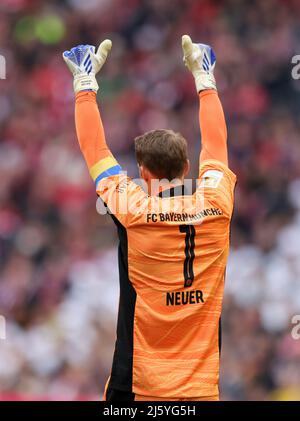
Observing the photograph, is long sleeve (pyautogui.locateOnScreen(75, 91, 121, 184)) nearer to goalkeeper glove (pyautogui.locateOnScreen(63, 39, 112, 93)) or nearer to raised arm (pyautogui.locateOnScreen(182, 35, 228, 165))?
goalkeeper glove (pyautogui.locateOnScreen(63, 39, 112, 93))

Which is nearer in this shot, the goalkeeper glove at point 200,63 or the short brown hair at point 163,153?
the short brown hair at point 163,153

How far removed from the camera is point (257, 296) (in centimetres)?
832

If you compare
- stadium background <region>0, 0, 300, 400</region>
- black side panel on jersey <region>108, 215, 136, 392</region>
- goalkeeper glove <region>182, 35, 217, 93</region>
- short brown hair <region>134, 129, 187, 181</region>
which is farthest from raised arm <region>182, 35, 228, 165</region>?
stadium background <region>0, 0, 300, 400</region>

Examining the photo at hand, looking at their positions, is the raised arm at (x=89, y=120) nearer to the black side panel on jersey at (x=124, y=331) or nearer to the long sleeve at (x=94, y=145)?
the long sleeve at (x=94, y=145)

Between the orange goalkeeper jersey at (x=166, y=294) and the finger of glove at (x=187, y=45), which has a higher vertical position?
the finger of glove at (x=187, y=45)

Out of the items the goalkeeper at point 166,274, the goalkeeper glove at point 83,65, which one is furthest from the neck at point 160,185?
the goalkeeper glove at point 83,65

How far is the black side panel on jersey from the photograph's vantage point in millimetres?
3369

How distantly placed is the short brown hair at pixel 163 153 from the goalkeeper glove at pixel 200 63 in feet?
1.20

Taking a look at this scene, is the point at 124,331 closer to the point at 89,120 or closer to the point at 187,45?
the point at 89,120

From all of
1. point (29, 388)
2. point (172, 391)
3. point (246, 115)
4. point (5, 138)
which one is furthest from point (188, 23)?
point (172, 391)

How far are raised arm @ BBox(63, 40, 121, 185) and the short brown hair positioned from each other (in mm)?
122

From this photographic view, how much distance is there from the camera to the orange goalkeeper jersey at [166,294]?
3338 mm

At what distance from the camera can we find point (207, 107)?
3.65 m

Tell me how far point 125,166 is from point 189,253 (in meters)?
6.34
